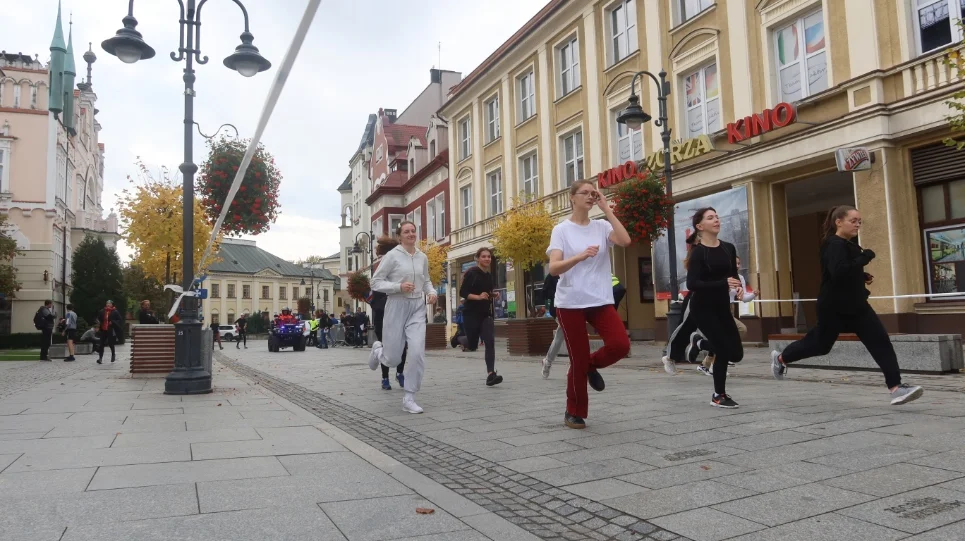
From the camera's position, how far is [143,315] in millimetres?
18469

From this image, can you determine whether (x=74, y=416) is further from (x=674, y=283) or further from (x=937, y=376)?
(x=674, y=283)

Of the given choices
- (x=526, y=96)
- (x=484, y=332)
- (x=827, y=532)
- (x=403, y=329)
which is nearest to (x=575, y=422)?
(x=403, y=329)

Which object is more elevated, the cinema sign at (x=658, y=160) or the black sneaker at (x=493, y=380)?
the cinema sign at (x=658, y=160)

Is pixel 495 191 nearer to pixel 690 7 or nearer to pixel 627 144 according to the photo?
pixel 627 144

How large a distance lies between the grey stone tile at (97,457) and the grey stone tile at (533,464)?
2134 millimetres

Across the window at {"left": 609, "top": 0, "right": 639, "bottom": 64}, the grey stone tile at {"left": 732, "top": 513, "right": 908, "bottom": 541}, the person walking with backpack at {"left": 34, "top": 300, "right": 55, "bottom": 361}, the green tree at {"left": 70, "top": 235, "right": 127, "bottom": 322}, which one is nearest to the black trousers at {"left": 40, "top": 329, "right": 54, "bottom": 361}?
the person walking with backpack at {"left": 34, "top": 300, "right": 55, "bottom": 361}

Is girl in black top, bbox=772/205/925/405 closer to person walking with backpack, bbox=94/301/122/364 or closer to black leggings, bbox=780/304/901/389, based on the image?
black leggings, bbox=780/304/901/389

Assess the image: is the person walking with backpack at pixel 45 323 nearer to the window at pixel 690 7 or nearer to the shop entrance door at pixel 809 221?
the window at pixel 690 7

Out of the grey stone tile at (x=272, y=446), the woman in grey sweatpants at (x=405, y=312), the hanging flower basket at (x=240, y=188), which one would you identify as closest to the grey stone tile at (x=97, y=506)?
the grey stone tile at (x=272, y=446)

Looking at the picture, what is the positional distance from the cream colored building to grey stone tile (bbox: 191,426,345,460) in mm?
11608

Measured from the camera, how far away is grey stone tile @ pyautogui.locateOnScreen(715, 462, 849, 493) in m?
3.56

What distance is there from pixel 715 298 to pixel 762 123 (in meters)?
11.5

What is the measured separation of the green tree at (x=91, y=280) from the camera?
4041cm

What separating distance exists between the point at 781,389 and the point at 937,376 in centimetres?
215
